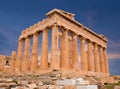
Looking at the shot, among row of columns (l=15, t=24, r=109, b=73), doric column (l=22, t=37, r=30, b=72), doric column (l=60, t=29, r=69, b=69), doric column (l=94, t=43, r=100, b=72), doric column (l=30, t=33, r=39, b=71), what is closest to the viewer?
row of columns (l=15, t=24, r=109, b=73)

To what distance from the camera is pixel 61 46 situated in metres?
28.5

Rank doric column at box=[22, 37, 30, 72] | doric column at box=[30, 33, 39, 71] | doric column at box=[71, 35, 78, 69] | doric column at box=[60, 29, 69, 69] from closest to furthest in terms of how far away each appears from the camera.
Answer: doric column at box=[60, 29, 69, 69] < doric column at box=[71, 35, 78, 69] < doric column at box=[30, 33, 39, 71] < doric column at box=[22, 37, 30, 72]

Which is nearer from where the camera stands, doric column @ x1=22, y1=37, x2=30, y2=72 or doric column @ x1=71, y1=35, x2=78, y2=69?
doric column @ x1=71, y1=35, x2=78, y2=69

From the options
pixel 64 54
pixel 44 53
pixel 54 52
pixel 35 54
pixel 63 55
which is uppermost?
pixel 35 54

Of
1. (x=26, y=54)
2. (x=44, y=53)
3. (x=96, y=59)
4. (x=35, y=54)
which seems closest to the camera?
(x=44, y=53)

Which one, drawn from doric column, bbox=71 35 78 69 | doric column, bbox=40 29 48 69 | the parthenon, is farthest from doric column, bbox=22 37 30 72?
doric column, bbox=71 35 78 69

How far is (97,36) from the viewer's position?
127 ft

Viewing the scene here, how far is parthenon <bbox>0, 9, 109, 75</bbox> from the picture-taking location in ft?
87.4

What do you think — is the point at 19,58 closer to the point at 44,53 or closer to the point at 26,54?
the point at 26,54

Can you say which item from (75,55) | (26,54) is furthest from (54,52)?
(26,54)

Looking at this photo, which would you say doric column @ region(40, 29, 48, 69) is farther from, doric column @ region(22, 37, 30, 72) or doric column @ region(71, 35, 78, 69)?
doric column @ region(22, 37, 30, 72)

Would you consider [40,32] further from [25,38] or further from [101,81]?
[101,81]

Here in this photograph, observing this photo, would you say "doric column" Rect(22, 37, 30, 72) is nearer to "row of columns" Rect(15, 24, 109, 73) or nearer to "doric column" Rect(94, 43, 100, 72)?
"row of columns" Rect(15, 24, 109, 73)

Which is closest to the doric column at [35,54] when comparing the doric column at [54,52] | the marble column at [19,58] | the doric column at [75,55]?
the marble column at [19,58]
